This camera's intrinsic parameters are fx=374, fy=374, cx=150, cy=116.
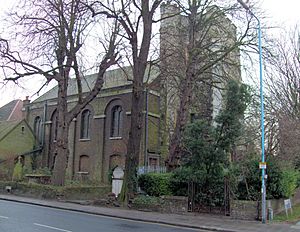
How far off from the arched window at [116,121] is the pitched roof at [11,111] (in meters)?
24.2

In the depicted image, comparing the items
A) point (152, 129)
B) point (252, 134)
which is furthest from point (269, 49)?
point (152, 129)

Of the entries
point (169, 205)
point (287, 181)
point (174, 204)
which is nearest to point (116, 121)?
point (169, 205)

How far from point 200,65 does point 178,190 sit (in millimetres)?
11069

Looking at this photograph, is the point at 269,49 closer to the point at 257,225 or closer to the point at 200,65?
the point at 200,65

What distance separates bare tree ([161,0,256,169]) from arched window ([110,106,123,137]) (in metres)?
10.3

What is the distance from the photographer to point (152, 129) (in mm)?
35750

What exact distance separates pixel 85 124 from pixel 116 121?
16.6 ft

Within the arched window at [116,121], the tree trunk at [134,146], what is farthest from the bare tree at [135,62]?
the arched window at [116,121]

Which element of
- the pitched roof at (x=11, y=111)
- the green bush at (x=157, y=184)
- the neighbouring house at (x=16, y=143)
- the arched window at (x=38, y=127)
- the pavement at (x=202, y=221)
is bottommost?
the pavement at (x=202, y=221)

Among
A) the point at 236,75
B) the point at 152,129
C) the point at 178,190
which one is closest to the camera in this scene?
the point at 178,190

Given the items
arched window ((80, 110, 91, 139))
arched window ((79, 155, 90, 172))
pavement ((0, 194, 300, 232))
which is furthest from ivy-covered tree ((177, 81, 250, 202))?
arched window ((80, 110, 91, 139))

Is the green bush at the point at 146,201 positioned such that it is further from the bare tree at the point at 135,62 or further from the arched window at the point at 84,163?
the arched window at the point at 84,163

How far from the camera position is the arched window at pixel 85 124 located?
40.2 meters

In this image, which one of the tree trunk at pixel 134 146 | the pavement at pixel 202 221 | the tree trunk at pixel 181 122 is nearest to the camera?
the pavement at pixel 202 221
